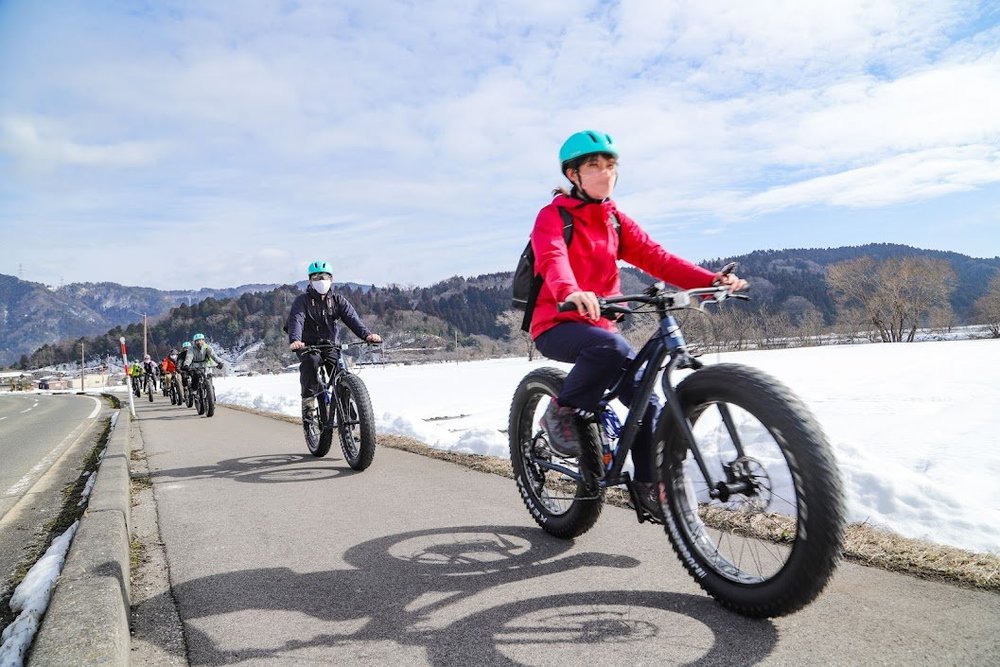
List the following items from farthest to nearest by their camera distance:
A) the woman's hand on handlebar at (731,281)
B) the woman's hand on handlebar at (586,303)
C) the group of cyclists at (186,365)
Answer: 1. the group of cyclists at (186,365)
2. the woman's hand on handlebar at (731,281)
3. the woman's hand on handlebar at (586,303)

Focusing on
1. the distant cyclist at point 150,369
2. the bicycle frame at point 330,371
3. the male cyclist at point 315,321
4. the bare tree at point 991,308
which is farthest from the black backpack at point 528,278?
the bare tree at point 991,308

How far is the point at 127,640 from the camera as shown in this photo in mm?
2199

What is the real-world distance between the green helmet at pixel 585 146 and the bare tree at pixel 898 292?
8499 centimetres

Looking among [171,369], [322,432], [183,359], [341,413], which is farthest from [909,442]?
[171,369]

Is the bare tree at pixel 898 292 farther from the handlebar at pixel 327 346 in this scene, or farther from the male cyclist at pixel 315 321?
the handlebar at pixel 327 346

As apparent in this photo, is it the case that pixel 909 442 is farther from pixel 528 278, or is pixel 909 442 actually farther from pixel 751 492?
pixel 528 278

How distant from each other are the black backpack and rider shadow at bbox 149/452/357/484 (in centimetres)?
314

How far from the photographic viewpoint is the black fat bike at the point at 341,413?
5.68 m

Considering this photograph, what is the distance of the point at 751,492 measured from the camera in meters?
2.25

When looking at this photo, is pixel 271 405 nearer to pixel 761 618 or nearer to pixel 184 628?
pixel 184 628

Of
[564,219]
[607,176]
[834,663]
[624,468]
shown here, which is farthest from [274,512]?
[834,663]

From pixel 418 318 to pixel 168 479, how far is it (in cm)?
18333

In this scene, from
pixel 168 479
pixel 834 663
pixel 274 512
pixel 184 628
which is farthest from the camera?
pixel 168 479

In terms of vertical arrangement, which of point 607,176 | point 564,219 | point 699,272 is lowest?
point 699,272
